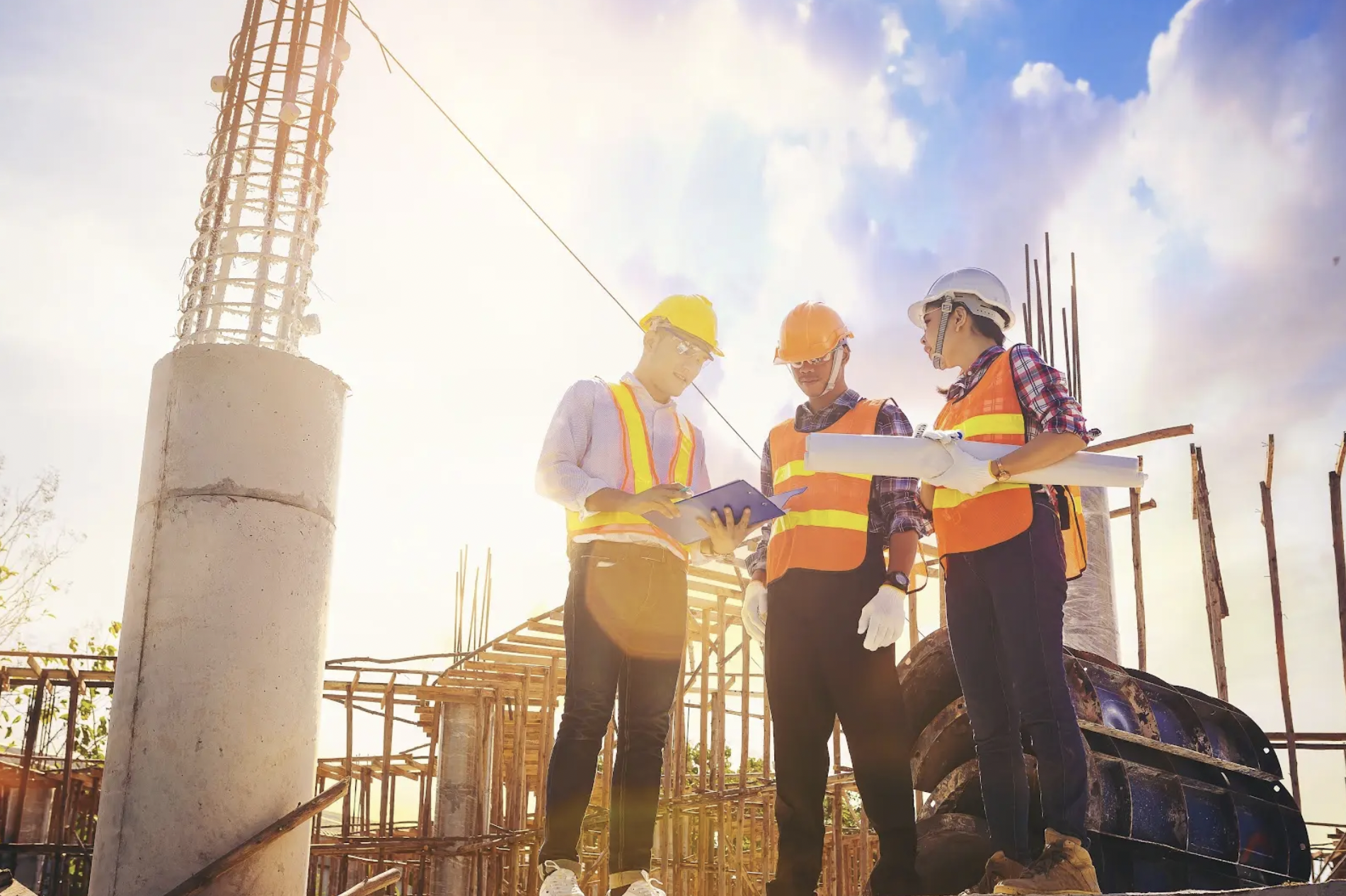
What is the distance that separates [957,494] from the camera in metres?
4.20

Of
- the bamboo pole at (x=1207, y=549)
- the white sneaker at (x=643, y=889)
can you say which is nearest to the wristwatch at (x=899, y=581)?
the white sneaker at (x=643, y=889)

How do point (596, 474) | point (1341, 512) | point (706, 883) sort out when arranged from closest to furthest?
point (596, 474), point (706, 883), point (1341, 512)

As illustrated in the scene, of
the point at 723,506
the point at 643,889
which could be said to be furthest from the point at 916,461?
the point at 643,889

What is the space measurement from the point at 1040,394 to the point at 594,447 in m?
1.77

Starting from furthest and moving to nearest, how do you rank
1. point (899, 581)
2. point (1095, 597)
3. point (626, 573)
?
point (1095, 597) → point (626, 573) → point (899, 581)

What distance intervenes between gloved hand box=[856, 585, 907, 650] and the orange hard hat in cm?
102

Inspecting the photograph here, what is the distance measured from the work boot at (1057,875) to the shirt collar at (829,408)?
181 cm

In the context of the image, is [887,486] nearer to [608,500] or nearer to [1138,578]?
[608,500]

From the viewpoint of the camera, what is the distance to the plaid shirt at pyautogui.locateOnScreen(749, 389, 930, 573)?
171 inches

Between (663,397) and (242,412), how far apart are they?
194 cm

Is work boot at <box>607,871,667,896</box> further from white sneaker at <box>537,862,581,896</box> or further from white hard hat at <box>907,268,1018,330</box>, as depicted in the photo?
white hard hat at <box>907,268,1018,330</box>

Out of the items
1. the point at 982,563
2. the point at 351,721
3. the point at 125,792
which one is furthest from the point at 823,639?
the point at 351,721

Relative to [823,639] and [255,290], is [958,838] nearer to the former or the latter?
[823,639]

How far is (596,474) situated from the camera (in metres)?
4.59
